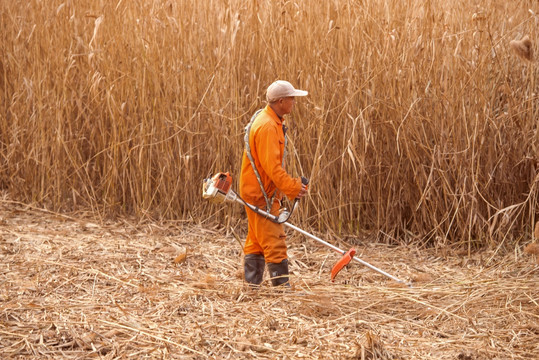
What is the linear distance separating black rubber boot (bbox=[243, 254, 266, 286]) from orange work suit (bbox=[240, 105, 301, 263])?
0.08 ft

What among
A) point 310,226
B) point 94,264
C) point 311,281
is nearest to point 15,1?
point 94,264

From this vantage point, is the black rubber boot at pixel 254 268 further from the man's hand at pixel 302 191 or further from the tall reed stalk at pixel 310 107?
the tall reed stalk at pixel 310 107

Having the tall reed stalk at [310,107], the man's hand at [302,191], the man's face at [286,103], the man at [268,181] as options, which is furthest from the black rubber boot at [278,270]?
the tall reed stalk at [310,107]

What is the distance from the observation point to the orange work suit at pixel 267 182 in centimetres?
285

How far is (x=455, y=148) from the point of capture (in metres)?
3.64

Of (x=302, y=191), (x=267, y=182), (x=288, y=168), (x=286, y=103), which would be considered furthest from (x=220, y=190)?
(x=288, y=168)

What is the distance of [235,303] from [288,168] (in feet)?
3.84

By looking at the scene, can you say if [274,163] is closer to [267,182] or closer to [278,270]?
[267,182]

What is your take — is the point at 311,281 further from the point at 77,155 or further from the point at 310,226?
the point at 77,155

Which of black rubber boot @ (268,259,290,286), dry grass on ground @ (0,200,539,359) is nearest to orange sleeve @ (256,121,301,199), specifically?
black rubber boot @ (268,259,290,286)

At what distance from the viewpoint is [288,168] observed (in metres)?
3.91

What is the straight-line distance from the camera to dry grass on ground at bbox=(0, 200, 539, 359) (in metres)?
2.41

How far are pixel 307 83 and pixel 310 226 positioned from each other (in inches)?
29.7

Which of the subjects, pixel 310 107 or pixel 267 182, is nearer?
pixel 267 182
